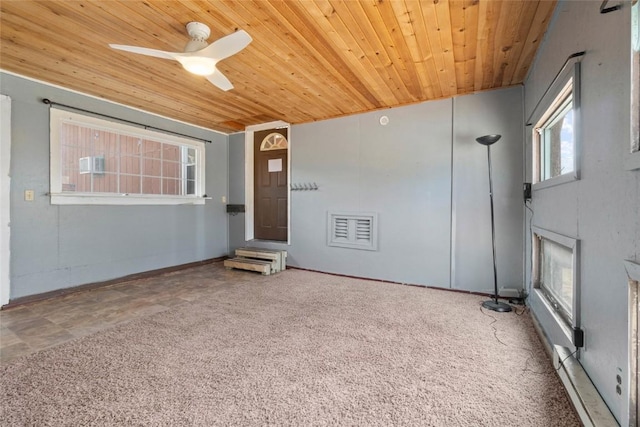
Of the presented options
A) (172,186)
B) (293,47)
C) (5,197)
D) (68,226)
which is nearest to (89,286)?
(68,226)

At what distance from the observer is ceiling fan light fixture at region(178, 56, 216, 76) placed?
2.02 meters

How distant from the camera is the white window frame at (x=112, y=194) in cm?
310

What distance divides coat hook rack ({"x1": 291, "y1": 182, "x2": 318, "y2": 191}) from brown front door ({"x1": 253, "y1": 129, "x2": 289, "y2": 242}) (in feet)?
0.80

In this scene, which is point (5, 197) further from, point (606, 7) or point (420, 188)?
point (606, 7)

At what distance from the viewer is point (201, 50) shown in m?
1.91

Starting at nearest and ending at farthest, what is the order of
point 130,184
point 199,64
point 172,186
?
1. point 199,64
2. point 130,184
3. point 172,186

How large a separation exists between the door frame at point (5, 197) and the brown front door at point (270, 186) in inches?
118

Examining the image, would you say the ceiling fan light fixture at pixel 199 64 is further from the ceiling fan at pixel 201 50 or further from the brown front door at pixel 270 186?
the brown front door at pixel 270 186

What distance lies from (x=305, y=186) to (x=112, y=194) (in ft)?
8.53

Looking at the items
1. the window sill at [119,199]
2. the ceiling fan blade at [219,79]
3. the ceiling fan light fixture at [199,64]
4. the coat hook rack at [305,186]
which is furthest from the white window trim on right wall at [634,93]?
the window sill at [119,199]

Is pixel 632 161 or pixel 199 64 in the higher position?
pixel 199 64

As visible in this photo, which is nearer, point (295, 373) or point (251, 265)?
point (295, 373)

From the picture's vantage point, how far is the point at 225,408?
138 centimetres

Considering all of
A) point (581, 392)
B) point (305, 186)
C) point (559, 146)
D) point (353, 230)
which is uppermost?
point (559, 146)
